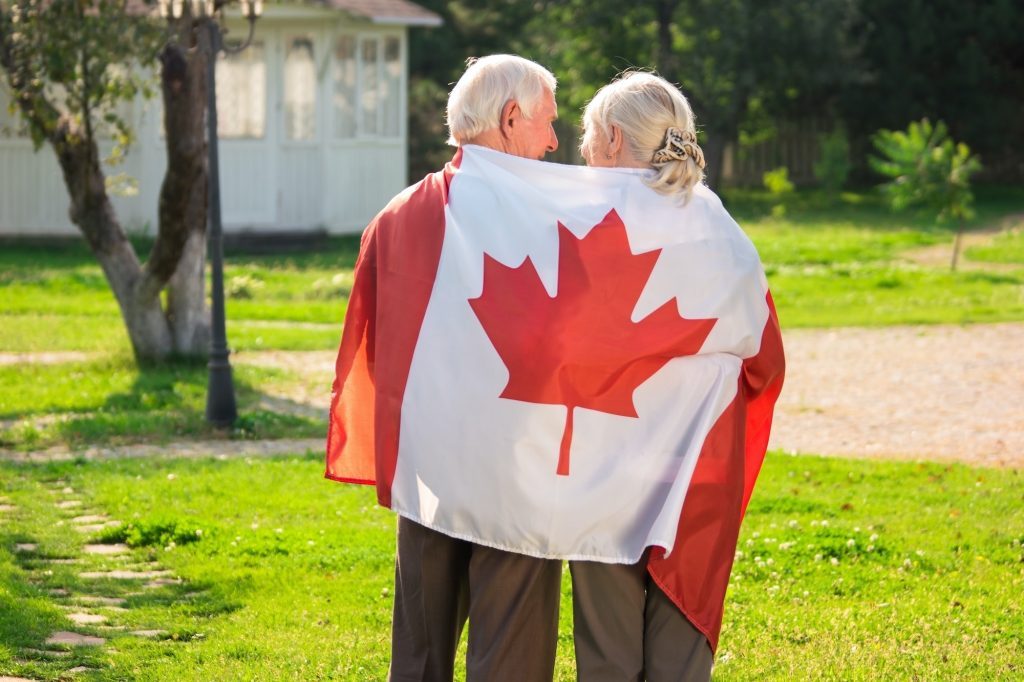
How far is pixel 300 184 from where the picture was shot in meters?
22.5

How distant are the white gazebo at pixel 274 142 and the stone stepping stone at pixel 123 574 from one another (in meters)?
16.2

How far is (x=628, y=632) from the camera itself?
3.70 metres

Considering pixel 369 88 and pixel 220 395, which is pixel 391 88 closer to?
pixel 369 88

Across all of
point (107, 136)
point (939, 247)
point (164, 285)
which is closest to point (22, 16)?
point (164, 285)

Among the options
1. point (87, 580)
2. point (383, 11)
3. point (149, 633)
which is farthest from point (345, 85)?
point (149, 633)

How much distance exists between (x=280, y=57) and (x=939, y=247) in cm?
1086

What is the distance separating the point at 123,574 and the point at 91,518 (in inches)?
47.1

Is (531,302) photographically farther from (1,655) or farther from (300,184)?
(300,184)

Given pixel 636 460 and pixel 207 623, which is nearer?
pixel 636 460

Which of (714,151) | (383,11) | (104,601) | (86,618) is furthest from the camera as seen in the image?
(714,151)

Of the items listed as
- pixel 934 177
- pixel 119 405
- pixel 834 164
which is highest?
pixel 934 177

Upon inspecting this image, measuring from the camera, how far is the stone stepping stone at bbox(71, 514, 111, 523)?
23.8 ft

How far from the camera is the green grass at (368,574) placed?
5.03 metres

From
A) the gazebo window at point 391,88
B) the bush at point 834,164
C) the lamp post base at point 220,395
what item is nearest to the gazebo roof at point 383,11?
the gazebo window at point 391,88
